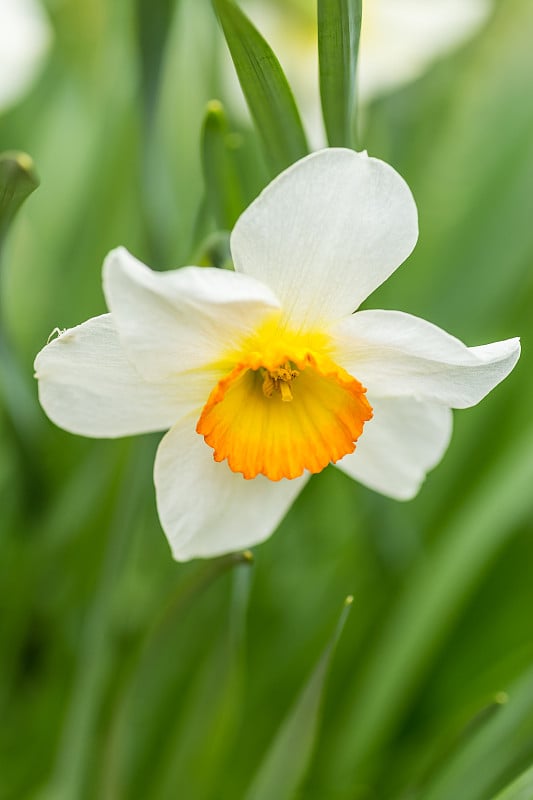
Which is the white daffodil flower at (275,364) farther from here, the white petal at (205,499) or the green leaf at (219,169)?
the green leaf at (219,169)

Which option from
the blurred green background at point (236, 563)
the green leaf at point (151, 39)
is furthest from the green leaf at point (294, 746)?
the green leaf at point (151, 39)

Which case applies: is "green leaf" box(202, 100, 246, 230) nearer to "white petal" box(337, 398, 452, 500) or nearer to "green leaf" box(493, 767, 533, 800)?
"white petal" box(337, 398, 452, 500)

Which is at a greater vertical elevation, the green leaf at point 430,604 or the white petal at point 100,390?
the white petal at point 100,390

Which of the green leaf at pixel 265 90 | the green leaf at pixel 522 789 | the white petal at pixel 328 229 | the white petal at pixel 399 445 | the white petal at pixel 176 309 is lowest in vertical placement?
the green leaf at pixel 522 789

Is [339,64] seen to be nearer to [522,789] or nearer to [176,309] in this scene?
[176,309]

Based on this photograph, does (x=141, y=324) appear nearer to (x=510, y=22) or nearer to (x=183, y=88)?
(x=183, y=88)

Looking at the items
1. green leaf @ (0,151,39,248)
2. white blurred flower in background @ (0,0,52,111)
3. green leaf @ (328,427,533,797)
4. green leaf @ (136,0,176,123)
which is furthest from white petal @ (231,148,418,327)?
white blurred flower in background @ (0,0,52,111)

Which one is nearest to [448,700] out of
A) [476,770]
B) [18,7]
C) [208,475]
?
[476,770]
